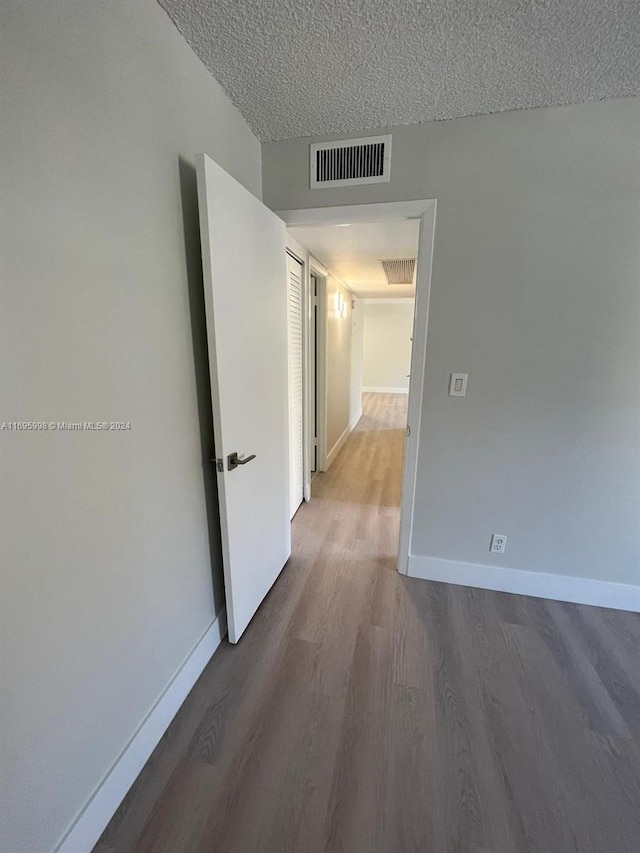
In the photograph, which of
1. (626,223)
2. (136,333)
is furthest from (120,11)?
(626,223)

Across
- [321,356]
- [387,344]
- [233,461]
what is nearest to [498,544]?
[233,461]

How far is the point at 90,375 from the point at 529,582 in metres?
2.29

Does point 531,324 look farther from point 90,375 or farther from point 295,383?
point 90,375

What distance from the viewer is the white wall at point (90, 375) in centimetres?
73

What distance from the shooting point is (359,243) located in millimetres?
2660

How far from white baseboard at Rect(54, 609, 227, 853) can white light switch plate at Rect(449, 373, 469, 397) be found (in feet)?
5.31

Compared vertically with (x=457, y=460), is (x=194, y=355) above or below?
above

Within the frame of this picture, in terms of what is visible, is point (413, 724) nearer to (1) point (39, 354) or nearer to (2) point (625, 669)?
(2) point (625, 669)

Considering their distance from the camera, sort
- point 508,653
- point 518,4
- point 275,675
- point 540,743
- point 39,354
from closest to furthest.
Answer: point 39,354
point 518,4
point 540,743
point 275,675
point 508,653

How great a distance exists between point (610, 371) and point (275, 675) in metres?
2.06

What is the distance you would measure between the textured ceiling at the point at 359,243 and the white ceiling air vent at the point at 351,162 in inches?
7.7

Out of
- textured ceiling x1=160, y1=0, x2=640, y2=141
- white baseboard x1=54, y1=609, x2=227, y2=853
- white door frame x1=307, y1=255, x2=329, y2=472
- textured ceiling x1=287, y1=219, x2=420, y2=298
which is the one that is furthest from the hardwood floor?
textured ceiling x1=160, y1=0, x2=640, y2=141

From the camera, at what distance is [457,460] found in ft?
6.21

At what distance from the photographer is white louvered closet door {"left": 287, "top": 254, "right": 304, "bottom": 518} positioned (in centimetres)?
260
